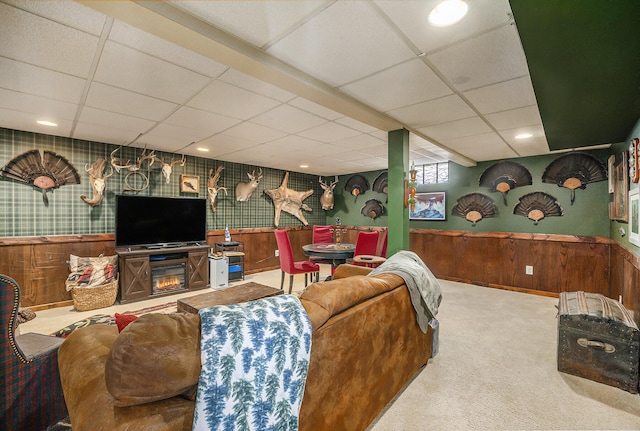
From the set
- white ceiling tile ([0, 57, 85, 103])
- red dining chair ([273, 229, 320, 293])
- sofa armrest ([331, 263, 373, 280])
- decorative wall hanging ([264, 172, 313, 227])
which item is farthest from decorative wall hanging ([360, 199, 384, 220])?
white ceiling tile ([0, 57, 85, 103])

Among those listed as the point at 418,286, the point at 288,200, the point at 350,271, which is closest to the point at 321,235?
the point at 288,200

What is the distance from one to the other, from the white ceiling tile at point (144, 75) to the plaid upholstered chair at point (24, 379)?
4.74 ft

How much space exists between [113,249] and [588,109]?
18.7 ft

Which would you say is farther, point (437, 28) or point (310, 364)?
point (437, 28)

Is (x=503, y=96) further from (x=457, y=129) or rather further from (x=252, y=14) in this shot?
(x=252, y=14)

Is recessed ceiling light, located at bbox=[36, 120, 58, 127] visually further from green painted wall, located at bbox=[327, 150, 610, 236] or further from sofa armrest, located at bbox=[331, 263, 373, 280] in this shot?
green painted wall, located at bbox=[327, 150, 610, 236]

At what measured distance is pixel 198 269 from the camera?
4.73 metres

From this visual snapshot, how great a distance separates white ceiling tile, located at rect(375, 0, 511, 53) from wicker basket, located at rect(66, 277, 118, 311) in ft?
14.4

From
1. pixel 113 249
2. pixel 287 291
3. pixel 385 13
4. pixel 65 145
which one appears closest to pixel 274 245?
pixel 287 291

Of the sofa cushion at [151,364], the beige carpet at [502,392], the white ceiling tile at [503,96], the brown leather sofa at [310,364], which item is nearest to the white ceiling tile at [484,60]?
the white ceiling tile at [503,96]

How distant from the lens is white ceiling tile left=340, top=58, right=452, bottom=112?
2.04 m

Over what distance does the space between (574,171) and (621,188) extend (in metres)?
1.49

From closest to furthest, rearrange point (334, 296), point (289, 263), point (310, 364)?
point (310, 364) → point (334, 296) → point (289, 263)

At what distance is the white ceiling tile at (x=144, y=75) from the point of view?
1868mm
